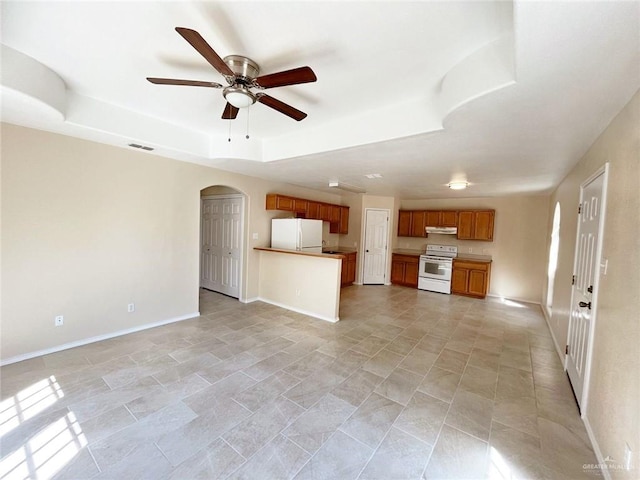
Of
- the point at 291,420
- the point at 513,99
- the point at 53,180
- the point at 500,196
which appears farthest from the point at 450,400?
the point at 500,196

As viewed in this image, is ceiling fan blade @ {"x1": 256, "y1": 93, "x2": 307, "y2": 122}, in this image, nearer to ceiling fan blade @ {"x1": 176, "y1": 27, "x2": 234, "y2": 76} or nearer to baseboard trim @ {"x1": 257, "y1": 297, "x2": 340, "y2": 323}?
ceiling fan blade @ {"x1": 176, "y1": 27, "x2": 234, "y2": 76}

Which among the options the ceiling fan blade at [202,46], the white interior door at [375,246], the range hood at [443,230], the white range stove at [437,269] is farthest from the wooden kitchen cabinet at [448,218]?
the ceiling fan blade at [202,46]

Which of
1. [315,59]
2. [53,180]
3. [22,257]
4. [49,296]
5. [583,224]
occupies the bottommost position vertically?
[49,296]

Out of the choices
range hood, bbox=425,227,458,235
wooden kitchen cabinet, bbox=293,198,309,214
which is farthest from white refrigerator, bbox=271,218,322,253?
range hood, bbox=425,227,458,235

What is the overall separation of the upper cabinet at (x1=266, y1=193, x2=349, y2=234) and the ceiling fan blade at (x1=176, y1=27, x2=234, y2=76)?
3.58 m

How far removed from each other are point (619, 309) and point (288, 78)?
2597 millimetres

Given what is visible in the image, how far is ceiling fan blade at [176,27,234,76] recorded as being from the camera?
1277mm

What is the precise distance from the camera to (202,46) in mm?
1393

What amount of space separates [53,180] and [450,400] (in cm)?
474

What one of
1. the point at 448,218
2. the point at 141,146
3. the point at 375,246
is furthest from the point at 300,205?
the point at 448,218

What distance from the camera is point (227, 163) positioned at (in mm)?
4020

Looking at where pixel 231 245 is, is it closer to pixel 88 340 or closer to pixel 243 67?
pixel 88 340

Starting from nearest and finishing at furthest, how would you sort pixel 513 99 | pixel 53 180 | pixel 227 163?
1. pixel 513 99
2. pixel 53 180
3. pixel 227 163

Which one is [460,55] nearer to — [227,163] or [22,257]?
[227,163]
